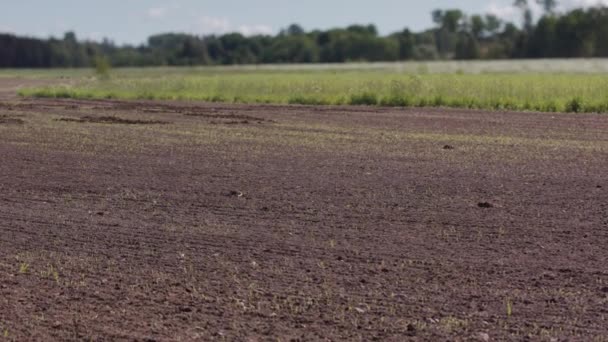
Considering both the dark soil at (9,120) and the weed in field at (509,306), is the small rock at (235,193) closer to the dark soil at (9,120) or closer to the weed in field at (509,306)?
the weed in field at (509,306)

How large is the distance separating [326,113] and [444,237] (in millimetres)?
18454

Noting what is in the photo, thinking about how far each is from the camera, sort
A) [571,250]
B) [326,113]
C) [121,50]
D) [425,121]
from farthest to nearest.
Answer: [121,50], [326,113], [425,121], [571,250]

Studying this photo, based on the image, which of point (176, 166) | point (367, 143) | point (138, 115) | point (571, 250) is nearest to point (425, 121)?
point (367, 143)

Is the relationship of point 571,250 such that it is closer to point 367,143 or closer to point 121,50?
point 367,143

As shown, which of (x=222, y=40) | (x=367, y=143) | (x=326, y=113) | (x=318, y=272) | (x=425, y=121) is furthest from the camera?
(x=222, y=40)

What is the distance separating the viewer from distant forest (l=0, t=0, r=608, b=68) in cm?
12206

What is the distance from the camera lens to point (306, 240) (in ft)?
31.2

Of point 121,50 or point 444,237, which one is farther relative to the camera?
point 121,50

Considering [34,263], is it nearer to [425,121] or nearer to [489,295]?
[489,295]

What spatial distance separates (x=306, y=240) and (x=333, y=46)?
130881 millimetres

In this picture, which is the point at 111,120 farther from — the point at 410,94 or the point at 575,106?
the point at 575,106

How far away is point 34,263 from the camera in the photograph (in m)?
8.63

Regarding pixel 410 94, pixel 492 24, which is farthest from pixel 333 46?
pixel 410 94

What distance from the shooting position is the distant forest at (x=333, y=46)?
122 m
